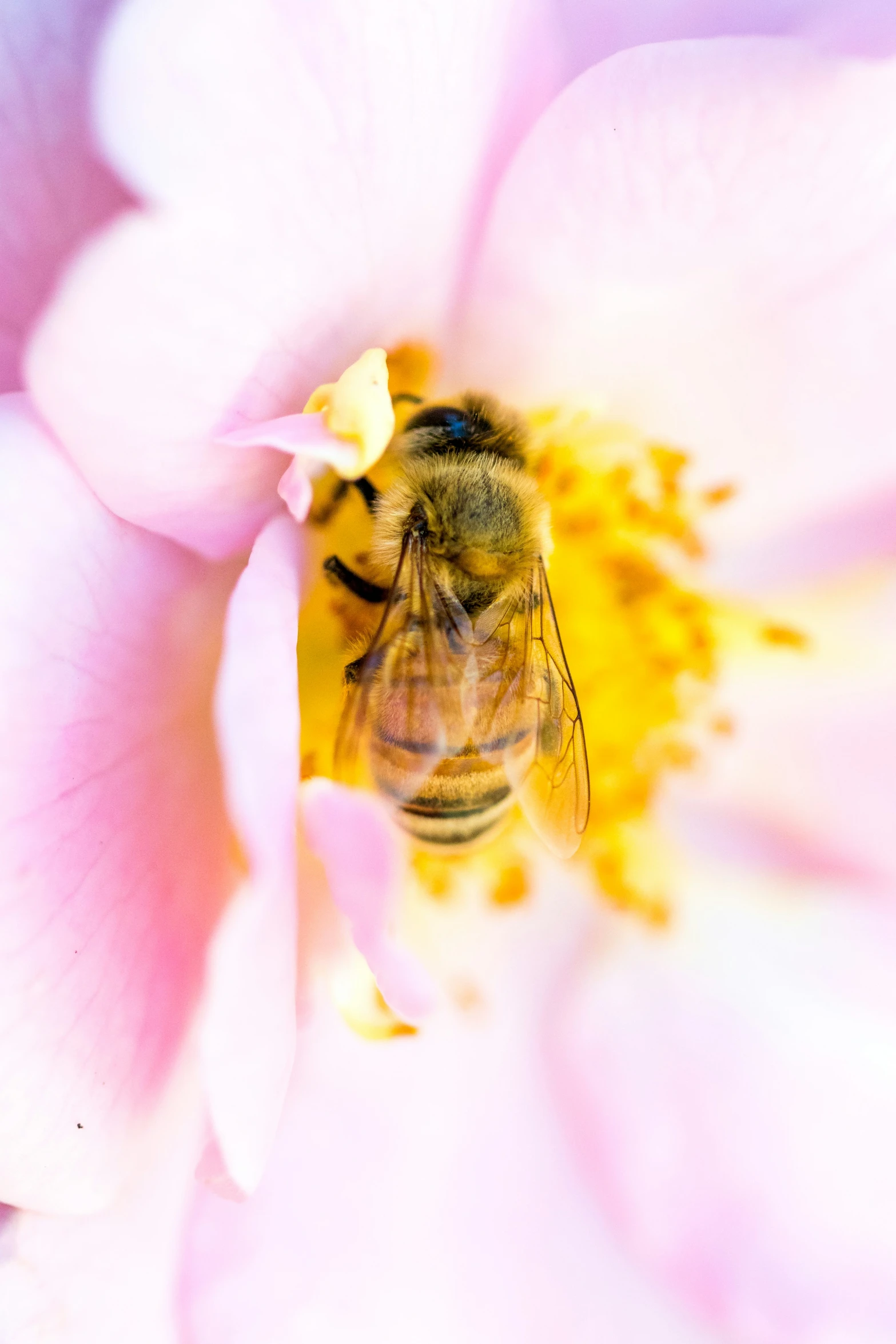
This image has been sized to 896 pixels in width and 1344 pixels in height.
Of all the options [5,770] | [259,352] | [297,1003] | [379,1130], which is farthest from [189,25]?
[379,1130]

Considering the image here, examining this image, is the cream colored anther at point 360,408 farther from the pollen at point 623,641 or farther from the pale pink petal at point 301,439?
the pollen at point 623,641

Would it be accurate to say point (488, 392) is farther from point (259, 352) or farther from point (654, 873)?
point (654, 873)

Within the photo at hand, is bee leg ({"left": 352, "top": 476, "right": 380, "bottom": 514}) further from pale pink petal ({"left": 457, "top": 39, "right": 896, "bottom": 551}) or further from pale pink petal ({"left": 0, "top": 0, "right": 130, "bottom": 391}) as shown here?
pale pink petal ({"left": 0, "top": 0, "right": 130, "bottom": 391})

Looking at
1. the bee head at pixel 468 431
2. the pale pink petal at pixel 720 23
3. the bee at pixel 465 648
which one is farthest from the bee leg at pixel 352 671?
the pale pink petal at pixel 720 23

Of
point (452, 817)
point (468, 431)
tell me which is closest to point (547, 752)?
point (452, 817)

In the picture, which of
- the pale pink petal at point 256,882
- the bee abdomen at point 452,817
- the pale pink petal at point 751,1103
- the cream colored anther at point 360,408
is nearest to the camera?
the pale pink petal at point 256,882

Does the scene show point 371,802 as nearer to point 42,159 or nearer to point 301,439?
point 301,439
